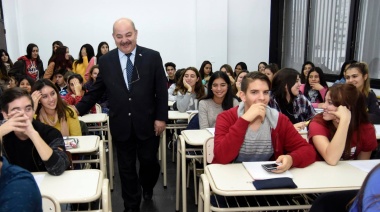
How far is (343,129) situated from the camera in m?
1.73

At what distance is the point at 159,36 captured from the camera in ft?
23.6

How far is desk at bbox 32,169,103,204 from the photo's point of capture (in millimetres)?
1376

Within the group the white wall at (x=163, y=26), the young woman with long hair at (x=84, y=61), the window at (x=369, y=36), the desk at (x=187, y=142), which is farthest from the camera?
the white wall at (x=163, y=26)

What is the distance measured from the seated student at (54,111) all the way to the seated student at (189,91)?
141 cm

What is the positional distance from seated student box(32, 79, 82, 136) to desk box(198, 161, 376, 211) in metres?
1.39

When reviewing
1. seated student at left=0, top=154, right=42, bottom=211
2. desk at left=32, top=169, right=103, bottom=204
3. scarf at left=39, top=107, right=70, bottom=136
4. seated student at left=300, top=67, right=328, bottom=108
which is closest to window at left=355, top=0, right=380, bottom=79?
seated student at left=300, top=67, right=328, bottom=108

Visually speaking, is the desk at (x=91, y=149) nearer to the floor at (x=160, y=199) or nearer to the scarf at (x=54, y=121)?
the scarf at (x=54, y=121)

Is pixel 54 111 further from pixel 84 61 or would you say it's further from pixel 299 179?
pixel 84 61

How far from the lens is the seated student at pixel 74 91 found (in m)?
3.62

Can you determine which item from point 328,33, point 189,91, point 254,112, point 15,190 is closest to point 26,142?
point 15,190

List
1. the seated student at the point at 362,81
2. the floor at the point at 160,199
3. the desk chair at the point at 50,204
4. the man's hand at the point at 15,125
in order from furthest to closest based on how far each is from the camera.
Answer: the seated student at the point at 362,81 → the floor at the point at 160,199 → the man's hand at the point at 15,125 → the desk chair at the point at 50,204

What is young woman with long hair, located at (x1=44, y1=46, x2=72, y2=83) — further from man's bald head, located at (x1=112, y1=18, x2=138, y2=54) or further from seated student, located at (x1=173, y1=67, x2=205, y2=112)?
man's bald head, located at (x1=112, y1=18, x2=138, y2=54)

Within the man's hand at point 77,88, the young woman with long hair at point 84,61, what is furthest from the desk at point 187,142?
the young woman with long hair at point 84,61

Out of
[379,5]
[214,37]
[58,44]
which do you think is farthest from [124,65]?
[214,37]
